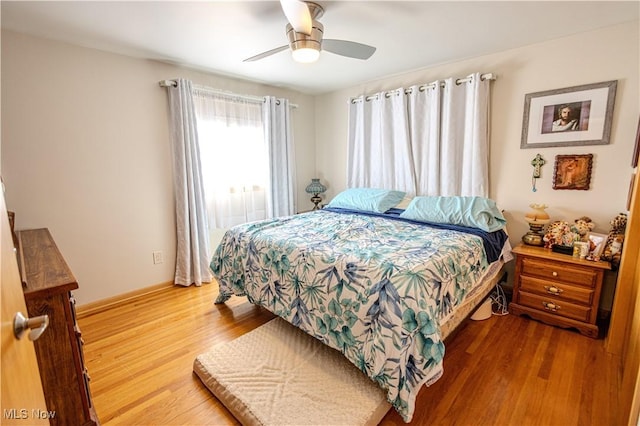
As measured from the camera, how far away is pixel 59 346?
1.19 m

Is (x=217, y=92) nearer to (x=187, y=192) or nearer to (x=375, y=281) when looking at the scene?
(x=187, y=192)

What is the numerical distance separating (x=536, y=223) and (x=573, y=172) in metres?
0.48

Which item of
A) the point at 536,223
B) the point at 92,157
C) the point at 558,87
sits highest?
the point at 558,87

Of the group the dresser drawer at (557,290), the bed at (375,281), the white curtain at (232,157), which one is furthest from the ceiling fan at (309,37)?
the dresser drawer at (557,290)

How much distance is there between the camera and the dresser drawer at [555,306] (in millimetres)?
2072

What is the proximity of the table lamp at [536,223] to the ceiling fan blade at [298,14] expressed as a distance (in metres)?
2.21

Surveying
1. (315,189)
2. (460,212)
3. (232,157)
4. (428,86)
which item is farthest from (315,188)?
(460,212)

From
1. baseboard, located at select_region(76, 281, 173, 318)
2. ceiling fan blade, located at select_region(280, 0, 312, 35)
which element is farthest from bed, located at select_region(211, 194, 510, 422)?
ceiling fan blade, located at select_region(280, 0, 312, 35)

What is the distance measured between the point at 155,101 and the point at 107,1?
107 centimetres

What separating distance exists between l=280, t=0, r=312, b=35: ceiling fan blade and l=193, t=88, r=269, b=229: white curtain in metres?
1.67

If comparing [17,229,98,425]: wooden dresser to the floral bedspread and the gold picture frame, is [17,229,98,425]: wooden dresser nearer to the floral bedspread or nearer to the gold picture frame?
the floral bedspread

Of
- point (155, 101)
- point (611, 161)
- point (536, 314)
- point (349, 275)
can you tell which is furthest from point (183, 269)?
point (611, 161)

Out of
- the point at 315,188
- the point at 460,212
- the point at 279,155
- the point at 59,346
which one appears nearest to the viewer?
the point at 59,346

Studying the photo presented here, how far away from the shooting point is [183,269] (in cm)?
295
